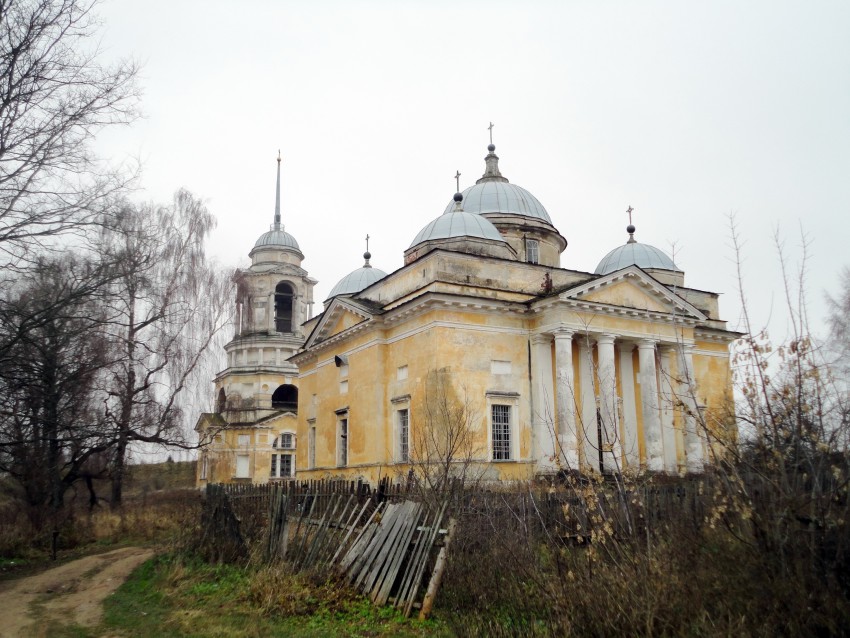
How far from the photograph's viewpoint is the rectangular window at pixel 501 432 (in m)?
20.8

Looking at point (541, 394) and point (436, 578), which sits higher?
point (541, 394)

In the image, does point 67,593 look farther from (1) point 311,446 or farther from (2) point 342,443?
(1) point 311,446

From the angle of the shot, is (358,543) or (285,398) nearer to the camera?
(358,543)

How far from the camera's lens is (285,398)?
40625mm

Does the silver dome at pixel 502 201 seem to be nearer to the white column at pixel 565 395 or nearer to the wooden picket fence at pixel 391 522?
the white column at pixel 565 395

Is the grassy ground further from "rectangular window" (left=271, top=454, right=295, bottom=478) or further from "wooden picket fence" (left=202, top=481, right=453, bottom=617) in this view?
"rectangular window" (left=271, top=454, right=295, bottom=478)

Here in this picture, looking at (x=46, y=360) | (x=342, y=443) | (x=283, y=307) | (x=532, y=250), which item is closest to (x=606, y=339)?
(x=532, y=250)

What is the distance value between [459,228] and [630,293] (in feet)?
20.1

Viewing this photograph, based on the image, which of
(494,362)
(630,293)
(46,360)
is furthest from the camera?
(630,293)

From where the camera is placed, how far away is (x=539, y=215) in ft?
98.5

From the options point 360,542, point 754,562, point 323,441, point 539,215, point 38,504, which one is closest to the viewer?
point 754,562

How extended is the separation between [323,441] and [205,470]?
14655 mm

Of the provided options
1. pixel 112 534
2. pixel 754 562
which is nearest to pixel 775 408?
pixel 754 562

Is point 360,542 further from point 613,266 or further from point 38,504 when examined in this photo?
point 613,266
